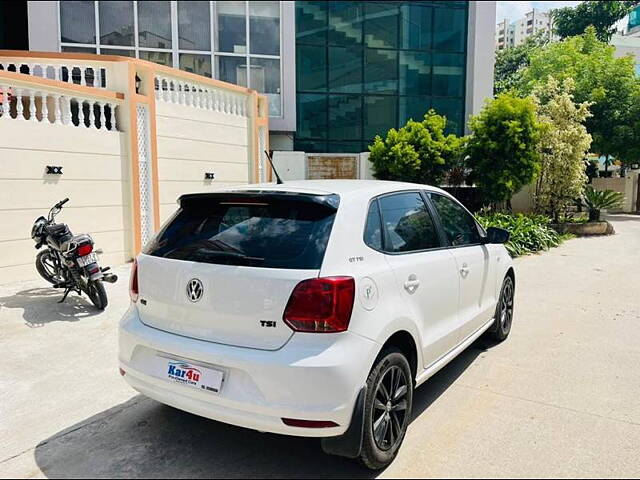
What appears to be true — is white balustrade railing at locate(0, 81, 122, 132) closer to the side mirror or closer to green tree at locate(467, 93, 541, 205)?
the side mirror

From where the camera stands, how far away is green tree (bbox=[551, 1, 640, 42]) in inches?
1633

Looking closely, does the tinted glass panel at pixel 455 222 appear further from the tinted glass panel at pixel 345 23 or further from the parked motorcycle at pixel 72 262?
the tinted glass panel at pixel 345 23

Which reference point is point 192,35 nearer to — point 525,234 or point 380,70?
point 380,70

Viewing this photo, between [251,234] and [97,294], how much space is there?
153 inches

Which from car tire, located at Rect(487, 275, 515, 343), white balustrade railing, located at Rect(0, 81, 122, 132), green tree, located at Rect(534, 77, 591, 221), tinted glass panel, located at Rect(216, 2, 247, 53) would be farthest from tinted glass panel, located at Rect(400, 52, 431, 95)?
car tire, located at Rect(487, 275, 515, 343)

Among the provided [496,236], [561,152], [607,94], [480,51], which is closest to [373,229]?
[496,236]

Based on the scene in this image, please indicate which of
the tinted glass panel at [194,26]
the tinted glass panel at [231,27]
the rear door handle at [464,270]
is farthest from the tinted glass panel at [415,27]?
the rear door handle at [464,270]

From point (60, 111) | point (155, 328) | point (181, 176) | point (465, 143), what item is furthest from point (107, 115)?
point (465, 143)

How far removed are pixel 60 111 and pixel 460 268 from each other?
6.48 m

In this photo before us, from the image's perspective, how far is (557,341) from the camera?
5301 millimetres

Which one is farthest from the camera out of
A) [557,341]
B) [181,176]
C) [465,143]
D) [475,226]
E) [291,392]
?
[465,143]

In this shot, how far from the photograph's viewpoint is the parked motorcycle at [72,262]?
19.3ft

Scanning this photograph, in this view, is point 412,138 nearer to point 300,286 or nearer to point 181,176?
point 181,176

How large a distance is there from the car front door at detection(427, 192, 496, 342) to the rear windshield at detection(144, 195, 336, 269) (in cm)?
155
